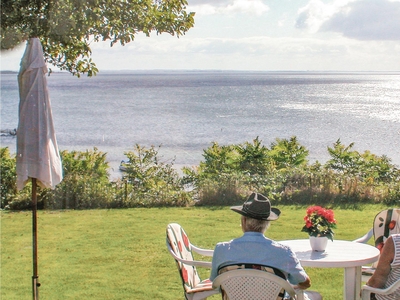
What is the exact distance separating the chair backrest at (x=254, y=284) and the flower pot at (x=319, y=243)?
1.19 metres

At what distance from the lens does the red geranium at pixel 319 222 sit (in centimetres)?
494

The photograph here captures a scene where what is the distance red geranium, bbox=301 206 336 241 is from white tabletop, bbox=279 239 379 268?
17cm

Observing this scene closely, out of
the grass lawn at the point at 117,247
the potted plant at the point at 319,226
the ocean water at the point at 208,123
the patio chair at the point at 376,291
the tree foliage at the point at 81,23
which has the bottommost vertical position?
the ocean water at the point at 208,123

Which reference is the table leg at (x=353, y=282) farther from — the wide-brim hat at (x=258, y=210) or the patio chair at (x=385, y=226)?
the wide-brim hat at (x=258, y=210)

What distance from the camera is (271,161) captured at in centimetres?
1313

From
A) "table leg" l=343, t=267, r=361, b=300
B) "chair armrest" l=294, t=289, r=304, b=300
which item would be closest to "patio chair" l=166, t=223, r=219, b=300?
"chair armrest" l=294, t=289, r=304, b=300

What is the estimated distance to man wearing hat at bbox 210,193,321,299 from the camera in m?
3.81

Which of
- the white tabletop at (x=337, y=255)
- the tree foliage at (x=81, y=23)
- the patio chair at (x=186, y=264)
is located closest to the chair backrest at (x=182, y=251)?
the patio chair at (x=186, y=264)

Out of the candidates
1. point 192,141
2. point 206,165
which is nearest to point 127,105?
point 192,141

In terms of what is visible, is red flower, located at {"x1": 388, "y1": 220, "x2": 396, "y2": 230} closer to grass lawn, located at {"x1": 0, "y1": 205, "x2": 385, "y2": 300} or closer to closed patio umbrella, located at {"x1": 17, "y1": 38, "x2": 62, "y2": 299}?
grass lawn, located at {"x1": 0, "y1": 205, "x2": 385, "y2": 300}

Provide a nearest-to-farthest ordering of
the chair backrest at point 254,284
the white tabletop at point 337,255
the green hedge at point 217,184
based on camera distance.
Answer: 1. the chair backrest at point 254,284
2. the white tabletop at point 337,255
3. the green hedge at point 217,184

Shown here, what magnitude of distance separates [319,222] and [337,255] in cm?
31

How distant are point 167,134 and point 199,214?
44.2 m

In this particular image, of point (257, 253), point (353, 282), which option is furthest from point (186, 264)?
point (353, 282)
